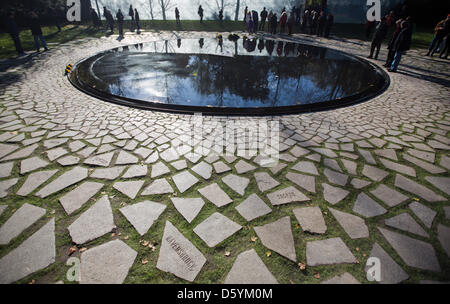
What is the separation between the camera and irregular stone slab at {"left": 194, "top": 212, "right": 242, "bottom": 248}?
235 cm

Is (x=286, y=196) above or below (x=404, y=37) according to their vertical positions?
below

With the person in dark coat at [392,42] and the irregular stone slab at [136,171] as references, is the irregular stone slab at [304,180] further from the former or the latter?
the person in dark coat at [392,42]

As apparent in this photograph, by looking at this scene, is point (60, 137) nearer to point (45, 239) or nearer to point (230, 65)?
point (45, 239)

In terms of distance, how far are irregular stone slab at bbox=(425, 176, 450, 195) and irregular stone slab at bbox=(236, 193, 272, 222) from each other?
8.82 ft

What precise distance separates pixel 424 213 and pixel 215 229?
8.95 ft

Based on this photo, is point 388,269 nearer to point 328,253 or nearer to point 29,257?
point 328,253

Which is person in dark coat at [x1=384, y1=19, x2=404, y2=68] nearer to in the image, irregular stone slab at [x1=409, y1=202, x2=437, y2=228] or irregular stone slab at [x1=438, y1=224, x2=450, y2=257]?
irregular stone slab at [x1=409, y1=202, x2=437, y2=228]

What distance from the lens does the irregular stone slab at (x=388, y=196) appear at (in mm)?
2836

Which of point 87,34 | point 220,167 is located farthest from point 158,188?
point 87,34

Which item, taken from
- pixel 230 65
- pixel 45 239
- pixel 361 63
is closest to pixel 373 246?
pixel 45 239

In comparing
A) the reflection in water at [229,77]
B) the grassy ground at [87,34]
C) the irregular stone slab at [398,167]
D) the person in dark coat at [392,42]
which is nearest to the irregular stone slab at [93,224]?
the reflection in water at [229,77]

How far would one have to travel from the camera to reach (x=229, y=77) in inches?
310

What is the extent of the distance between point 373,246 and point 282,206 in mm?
1052

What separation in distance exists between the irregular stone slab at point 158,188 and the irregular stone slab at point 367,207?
102 inches
